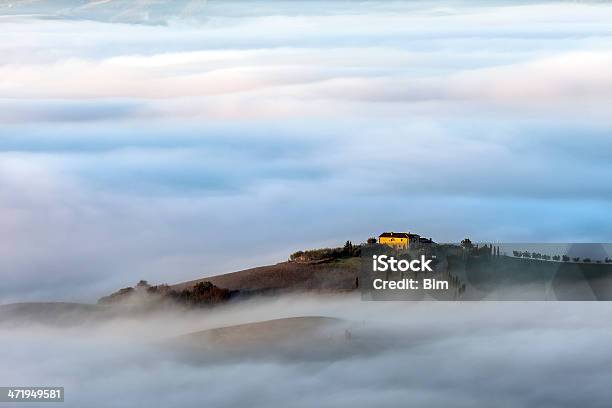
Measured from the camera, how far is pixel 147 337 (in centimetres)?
15962

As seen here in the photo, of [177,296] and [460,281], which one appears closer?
[460,281]

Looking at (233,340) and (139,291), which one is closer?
(233,340)

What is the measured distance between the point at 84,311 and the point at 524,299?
3712 centimetres

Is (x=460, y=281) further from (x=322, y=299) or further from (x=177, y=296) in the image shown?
(x=177, y=296)

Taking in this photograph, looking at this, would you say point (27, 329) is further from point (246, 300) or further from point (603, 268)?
point (603, 268)

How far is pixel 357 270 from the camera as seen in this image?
547ft

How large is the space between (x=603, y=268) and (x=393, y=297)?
16.9 metres

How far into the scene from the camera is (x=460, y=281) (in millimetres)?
155375

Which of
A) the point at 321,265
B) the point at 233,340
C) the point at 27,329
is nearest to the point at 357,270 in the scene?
the point at 321,265

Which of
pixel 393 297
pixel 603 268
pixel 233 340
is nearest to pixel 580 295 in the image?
pixel 603 268

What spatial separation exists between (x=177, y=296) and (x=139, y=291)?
3847mm

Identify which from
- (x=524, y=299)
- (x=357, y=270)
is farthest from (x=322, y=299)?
(x=524, y=299)

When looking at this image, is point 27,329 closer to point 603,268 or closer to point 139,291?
point 139,291

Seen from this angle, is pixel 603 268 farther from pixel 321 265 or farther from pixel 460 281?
pixel 321 265
